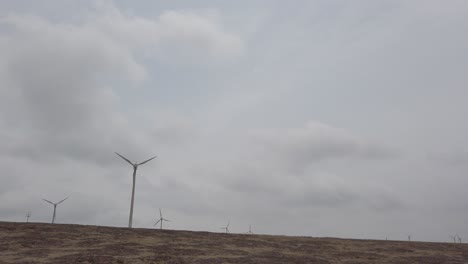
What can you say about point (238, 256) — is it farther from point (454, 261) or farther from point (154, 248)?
point (454, 261)

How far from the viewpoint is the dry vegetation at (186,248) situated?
31.0 metres

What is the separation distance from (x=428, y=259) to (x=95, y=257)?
27078 millimetres

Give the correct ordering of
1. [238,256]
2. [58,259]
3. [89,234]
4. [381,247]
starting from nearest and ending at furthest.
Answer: [58,259] → [238,256] → [89,234] → [381,247]

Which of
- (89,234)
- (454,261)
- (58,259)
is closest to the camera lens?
(58,259)

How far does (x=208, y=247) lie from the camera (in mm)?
36875

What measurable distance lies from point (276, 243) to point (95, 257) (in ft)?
60.0

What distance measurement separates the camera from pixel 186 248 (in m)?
35.8

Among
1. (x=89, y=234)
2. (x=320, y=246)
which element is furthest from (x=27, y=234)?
(x=320, y=246)

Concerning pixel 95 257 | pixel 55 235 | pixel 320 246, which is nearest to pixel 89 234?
pixel 55 235

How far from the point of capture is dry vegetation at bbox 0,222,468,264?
31016 mm

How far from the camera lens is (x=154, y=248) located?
115 ft

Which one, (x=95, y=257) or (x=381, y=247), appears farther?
(x=381, y=247)

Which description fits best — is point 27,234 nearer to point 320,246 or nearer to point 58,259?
point 58,259

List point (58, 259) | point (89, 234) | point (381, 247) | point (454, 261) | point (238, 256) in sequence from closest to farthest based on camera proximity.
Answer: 1. point (58, 259)
2. point (238, 256)
3. point (454, 261)
4. point (89, 234)
5. point (381, 247)
